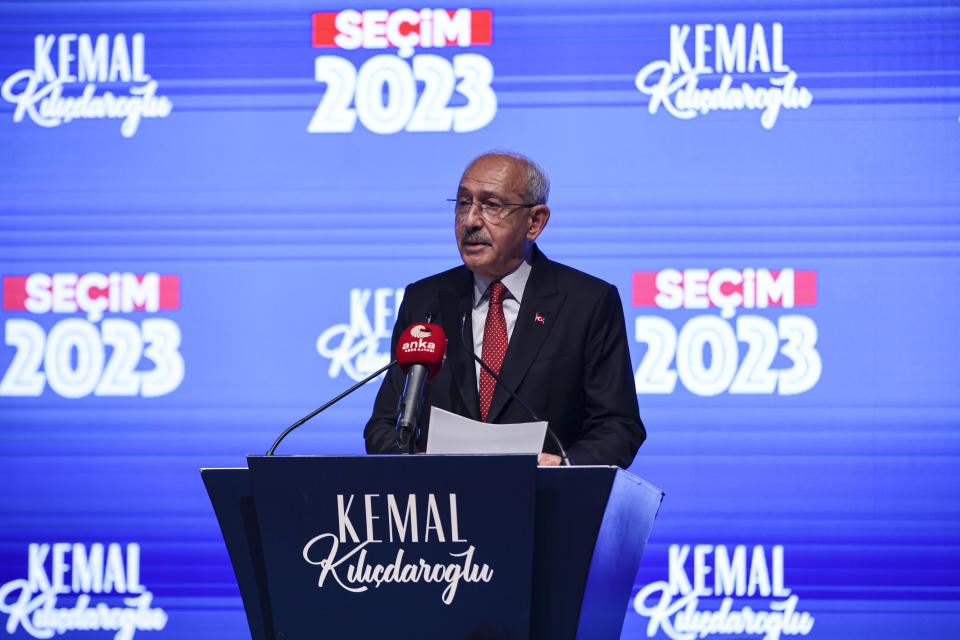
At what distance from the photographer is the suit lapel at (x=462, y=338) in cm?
247

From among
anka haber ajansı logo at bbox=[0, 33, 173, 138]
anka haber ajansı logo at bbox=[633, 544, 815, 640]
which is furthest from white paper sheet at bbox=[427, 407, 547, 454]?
anka haber ajansı logo at bbox=[0, 33, 173, 138]

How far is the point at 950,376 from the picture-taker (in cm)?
381

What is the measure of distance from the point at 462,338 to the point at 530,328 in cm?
16

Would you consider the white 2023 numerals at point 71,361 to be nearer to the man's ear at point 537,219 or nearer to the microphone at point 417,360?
the man's ear at point 537,219

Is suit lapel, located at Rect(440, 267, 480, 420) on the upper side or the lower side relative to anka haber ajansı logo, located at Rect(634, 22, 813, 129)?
lower

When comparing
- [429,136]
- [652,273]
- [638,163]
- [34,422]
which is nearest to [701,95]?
[638,163]

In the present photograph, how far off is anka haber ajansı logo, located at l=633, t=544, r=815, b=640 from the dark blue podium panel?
2.46 metres

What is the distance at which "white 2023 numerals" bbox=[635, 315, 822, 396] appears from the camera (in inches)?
152

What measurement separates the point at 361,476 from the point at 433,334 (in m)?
0.31

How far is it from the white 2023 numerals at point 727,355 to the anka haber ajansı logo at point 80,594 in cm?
201

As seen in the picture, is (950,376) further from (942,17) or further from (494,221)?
(494,221)

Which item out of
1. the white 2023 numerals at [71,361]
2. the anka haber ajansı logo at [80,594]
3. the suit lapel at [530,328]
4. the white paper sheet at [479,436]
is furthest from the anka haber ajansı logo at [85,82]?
the white paper sheet at [479,436]

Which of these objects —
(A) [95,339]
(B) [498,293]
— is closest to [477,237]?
(B) [498,293]

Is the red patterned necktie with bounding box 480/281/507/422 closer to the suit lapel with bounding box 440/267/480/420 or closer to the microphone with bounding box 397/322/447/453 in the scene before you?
the suit lapel with bounding box 440/267/480/420
